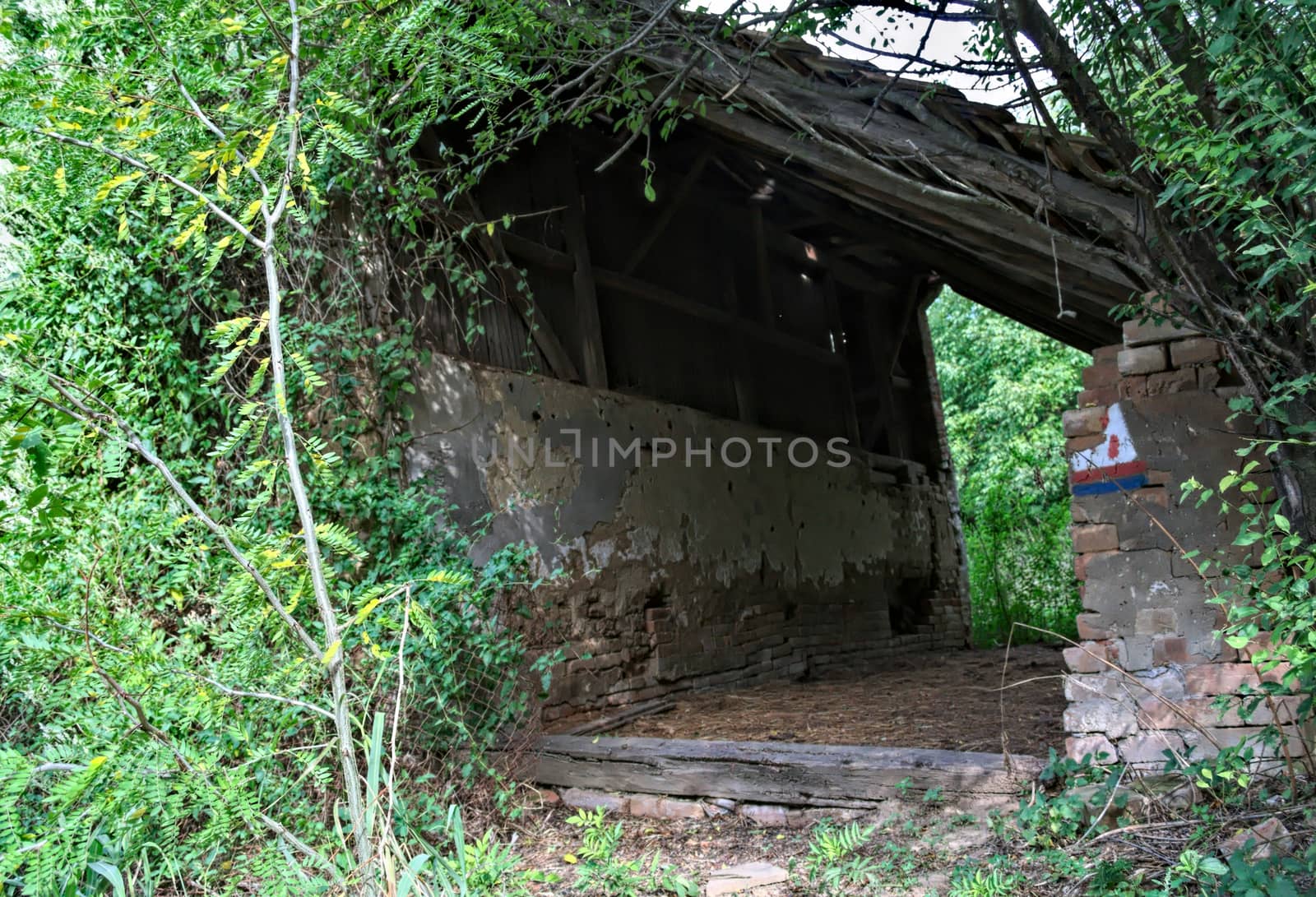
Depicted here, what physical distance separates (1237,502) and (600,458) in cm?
367

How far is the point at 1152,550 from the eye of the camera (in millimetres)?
3416

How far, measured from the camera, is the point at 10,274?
4426 mm

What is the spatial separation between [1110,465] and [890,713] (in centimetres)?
256

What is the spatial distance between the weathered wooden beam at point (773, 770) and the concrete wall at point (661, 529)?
0.61 metres

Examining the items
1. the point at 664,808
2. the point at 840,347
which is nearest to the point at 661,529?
the point at 664,808

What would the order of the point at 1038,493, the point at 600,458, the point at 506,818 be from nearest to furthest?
the point at 506,818, the point at 600,458, the point at 1038,493

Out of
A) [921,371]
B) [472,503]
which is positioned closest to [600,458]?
[472,503]

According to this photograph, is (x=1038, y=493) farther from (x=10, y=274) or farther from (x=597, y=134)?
(x=10, y=274)

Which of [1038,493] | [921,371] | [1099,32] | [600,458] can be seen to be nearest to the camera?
[1099,32]

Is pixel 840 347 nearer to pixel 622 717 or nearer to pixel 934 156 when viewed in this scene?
pixel 622 717

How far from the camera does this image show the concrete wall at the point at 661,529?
538 cm

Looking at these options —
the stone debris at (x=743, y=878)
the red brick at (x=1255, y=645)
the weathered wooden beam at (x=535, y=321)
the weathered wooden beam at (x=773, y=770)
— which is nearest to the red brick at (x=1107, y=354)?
the red brick at (x=1255, y=645)

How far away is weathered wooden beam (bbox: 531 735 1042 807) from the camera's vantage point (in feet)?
12.1

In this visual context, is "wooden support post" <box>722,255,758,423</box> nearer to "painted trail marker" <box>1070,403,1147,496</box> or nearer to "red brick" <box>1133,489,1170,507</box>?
"painted trail marker" <box>1070,403,1147,496</box>
